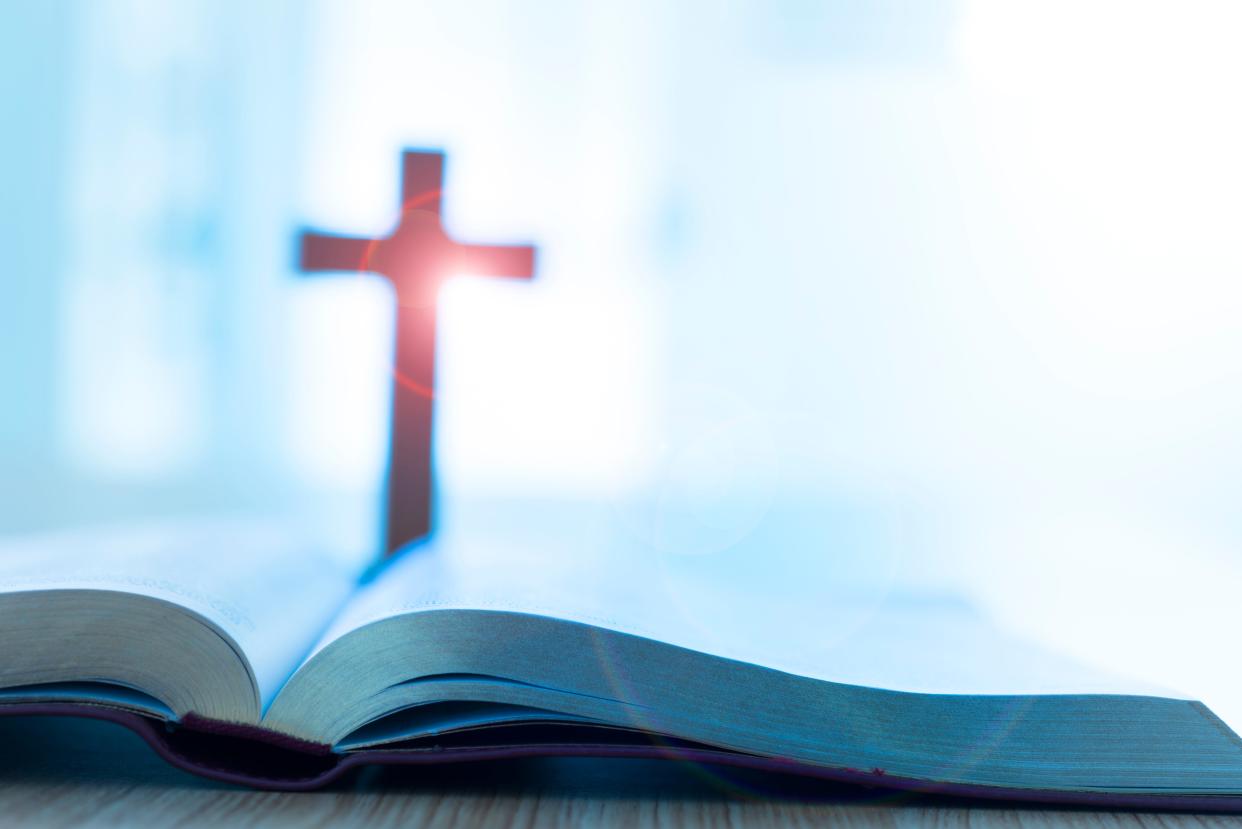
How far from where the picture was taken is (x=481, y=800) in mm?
518

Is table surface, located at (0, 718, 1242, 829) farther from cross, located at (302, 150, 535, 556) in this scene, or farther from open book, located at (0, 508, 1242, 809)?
cross, located at (302, 150, 535, 556)

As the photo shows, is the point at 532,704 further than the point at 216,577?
No

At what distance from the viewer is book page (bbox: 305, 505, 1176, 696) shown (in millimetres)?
571

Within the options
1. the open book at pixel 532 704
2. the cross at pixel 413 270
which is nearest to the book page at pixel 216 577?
the open book at pixel 532 704

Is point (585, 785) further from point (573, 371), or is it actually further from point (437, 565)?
point (573, 371)

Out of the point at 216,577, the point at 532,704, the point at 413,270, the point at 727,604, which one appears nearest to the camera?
the point at 532,704

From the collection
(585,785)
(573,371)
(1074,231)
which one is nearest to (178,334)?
(573,371)

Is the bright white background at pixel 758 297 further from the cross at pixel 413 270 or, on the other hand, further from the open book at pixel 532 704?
the open book at pixel 532 704

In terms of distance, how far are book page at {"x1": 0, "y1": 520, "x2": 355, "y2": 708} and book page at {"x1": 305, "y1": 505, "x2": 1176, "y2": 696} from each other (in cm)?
4

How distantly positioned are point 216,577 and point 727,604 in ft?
1.62

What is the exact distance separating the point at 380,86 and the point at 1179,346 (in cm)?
101

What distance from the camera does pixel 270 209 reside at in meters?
1.29

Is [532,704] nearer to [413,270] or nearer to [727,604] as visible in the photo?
[727,604]

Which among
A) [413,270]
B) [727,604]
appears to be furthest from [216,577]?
[413,270]
